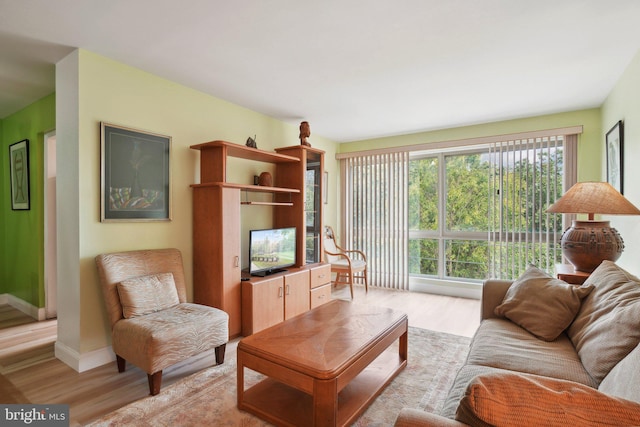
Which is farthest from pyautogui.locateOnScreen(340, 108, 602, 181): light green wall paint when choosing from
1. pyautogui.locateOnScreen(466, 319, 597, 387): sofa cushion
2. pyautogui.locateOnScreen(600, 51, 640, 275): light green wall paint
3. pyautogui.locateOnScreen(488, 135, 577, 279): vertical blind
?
pyautogui.locateOnScreen(466, 319, 597, 387): sofa cushion

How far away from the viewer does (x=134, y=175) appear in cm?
284

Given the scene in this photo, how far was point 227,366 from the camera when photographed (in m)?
2.59

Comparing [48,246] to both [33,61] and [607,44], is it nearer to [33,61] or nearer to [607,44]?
[33,61]

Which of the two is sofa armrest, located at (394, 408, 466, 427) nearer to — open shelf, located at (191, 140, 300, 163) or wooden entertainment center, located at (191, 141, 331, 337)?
wooden entertainment center, located at (191, 141, 331, 337)

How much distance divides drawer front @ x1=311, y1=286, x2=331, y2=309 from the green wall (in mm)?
3063

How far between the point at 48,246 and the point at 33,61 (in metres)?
2.00

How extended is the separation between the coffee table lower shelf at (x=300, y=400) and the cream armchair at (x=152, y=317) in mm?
563

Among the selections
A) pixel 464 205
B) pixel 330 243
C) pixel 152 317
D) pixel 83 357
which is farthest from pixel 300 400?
pixel 464 205

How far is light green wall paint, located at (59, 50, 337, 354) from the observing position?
2.55 metres

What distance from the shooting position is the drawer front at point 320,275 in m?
4.00

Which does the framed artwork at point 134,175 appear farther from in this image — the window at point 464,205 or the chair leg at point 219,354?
the window at point 464,205

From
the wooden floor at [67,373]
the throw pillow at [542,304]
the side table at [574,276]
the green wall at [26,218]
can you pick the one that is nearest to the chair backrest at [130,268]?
the wooden floor at [67,373]

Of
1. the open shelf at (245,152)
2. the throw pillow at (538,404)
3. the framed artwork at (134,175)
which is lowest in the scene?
the throw pillow at (538,404)

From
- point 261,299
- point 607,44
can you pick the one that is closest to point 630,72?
point 607,44
